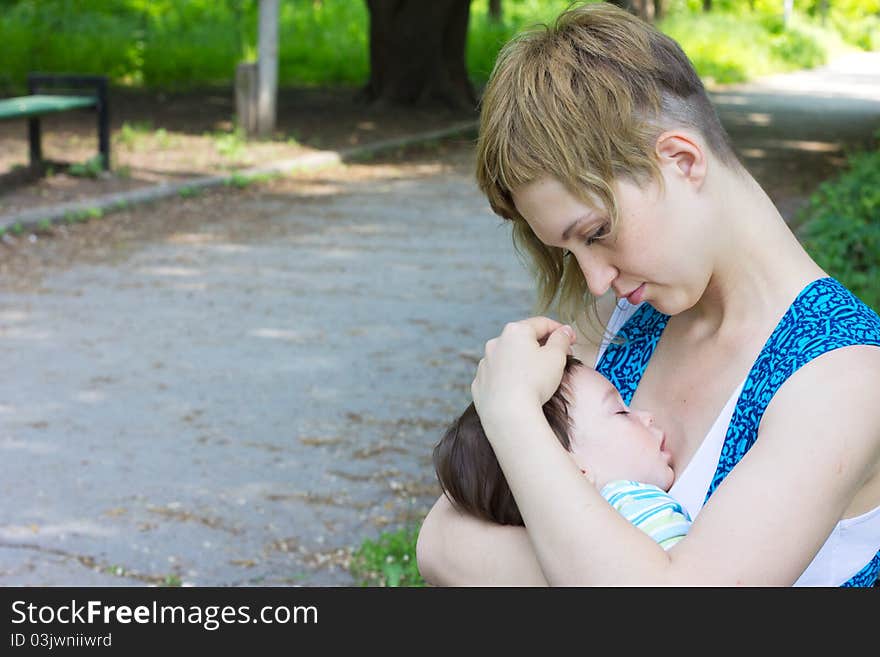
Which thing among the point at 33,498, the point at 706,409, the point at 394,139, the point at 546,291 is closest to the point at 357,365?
the point at 33,498

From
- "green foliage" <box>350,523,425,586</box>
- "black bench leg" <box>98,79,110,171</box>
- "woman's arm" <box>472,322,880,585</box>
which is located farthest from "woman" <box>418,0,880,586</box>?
"black bench leg" <box>98,79,110,171</box>

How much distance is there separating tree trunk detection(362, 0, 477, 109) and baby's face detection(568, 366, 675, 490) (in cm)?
1477

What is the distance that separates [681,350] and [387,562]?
6.35ft

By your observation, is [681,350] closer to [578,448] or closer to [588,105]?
[578,448]

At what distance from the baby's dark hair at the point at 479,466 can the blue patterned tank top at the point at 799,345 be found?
29 cm

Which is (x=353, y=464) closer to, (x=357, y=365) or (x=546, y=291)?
(x=357, y=365)

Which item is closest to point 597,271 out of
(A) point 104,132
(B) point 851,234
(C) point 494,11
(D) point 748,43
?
(B) point 851,234

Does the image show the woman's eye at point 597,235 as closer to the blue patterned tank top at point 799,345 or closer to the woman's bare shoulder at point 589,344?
the blue patterned tank top at point 799,345

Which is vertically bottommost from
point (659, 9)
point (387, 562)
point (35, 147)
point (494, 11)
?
point (659, 9)

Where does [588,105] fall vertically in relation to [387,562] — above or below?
above

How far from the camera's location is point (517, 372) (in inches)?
67.2

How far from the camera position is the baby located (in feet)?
5.94

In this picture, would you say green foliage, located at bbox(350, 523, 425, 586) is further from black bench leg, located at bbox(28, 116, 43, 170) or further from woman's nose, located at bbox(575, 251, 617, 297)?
black bench leg, located at bbox(28, 116, 43, 170)

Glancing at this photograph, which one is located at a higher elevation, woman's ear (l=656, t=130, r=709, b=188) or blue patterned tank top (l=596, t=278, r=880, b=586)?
woman's ear (l=656, t=130, r=709, b=188)
